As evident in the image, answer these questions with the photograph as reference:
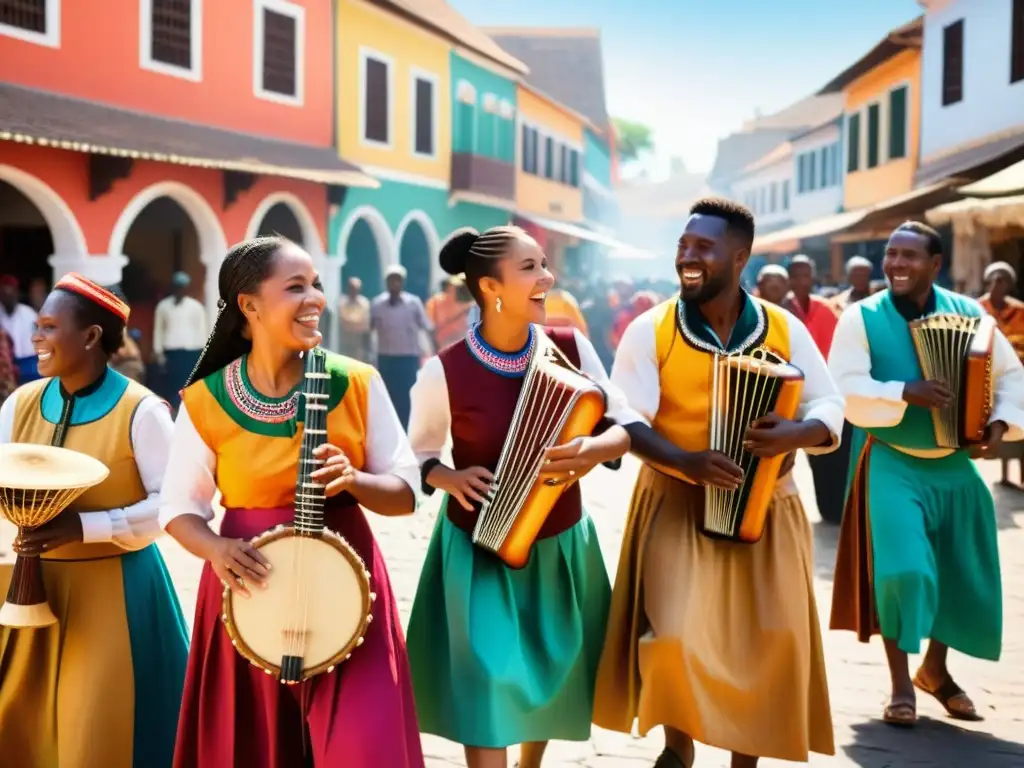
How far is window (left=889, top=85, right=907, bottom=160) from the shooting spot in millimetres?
28250

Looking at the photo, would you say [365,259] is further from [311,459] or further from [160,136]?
[311,459]

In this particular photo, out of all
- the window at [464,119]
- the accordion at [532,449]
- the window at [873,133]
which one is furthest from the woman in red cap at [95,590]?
the window at [873,133]

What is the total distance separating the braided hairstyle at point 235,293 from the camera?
350cm

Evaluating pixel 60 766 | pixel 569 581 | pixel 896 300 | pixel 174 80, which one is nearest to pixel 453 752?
pixel 569 581

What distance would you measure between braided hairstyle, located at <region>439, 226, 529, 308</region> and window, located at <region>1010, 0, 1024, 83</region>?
60.6 ft

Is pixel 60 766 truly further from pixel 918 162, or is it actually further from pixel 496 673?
pixel 918 162

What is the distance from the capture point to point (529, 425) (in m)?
4.05

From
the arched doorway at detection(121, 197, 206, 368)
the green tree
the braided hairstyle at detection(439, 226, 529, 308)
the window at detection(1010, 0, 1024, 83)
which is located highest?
the green tree

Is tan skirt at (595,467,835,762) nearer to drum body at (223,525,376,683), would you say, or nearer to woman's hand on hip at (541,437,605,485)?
woman's hand on hip at (541,437,605,485)

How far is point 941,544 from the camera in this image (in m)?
5.69

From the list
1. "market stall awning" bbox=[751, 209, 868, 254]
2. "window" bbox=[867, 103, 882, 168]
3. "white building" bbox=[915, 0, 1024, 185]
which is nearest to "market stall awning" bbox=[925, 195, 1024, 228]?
"white building" bbox=[915, 0, 1024, 185]

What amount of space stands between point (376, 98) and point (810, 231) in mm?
10987

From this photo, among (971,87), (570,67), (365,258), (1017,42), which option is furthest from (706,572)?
(570,67)

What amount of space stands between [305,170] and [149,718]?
16.0 metres
